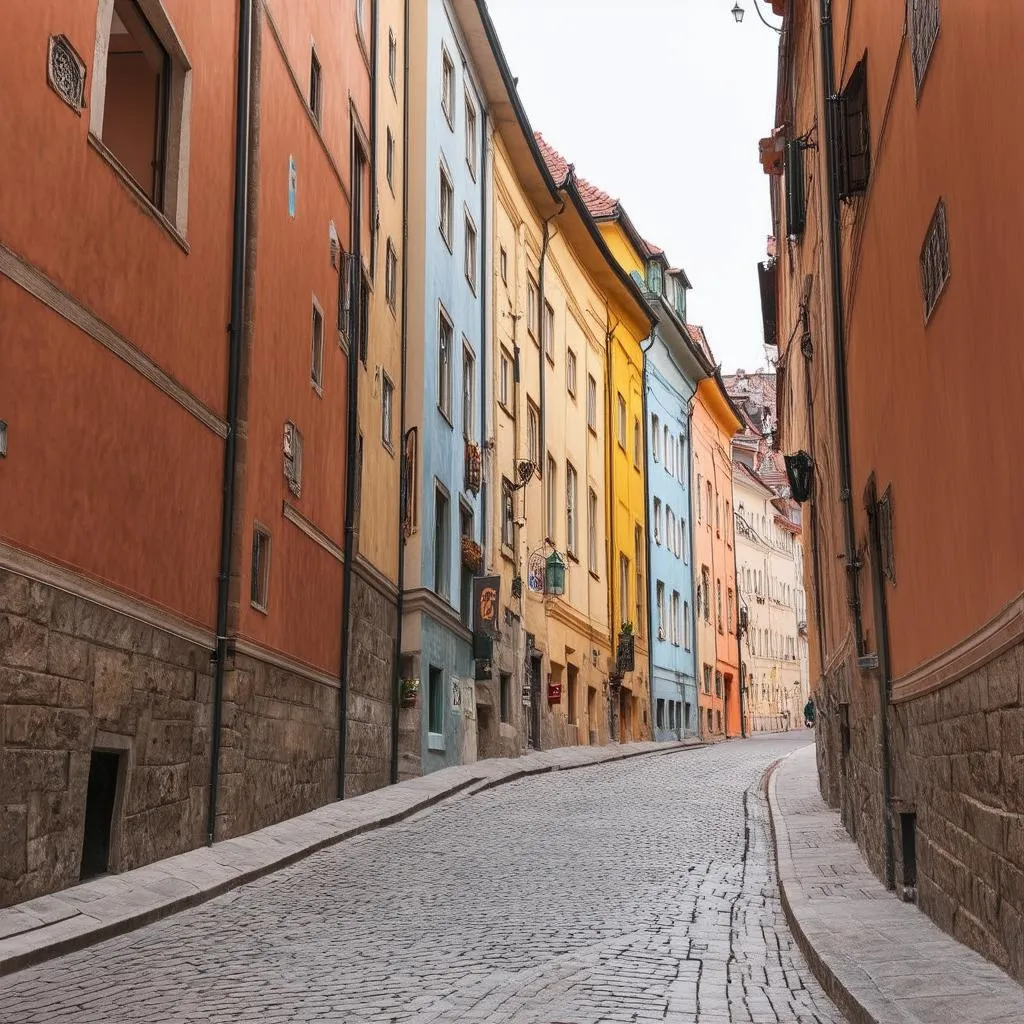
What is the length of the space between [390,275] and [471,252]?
5.87 metres

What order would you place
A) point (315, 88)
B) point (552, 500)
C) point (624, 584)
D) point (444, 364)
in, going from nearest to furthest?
point (315, 88) → point (444, 364) → point (552, 500) → point (624, 584)

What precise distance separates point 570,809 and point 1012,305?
40.4ft

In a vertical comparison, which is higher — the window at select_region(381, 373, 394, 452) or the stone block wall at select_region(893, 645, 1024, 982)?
the window at select_region(381, 373, 394, 452)

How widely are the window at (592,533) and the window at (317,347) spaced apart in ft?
60.1

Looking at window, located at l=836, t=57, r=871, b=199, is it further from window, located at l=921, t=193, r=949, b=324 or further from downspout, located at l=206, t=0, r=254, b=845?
downspout, located at l=206, t=0, r=254, b=845

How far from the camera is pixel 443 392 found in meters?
24.2

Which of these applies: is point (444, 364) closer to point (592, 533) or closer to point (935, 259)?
point (592, 533)

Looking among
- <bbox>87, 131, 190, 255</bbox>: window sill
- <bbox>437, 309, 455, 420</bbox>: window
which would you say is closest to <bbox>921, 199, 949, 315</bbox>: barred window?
<bbox>87, 131, 190, 255</bbox>: window sill

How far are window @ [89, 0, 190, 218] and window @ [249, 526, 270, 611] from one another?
3.47m

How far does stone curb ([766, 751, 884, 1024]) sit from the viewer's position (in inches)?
250

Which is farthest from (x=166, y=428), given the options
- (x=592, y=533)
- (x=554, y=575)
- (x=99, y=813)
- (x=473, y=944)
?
(x=592, y=533)

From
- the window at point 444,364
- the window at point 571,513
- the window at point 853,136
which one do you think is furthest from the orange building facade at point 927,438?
the window at point 571,513

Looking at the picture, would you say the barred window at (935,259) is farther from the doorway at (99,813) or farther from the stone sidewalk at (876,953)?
the doorway at (99,813)

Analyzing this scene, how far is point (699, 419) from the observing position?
167ft
